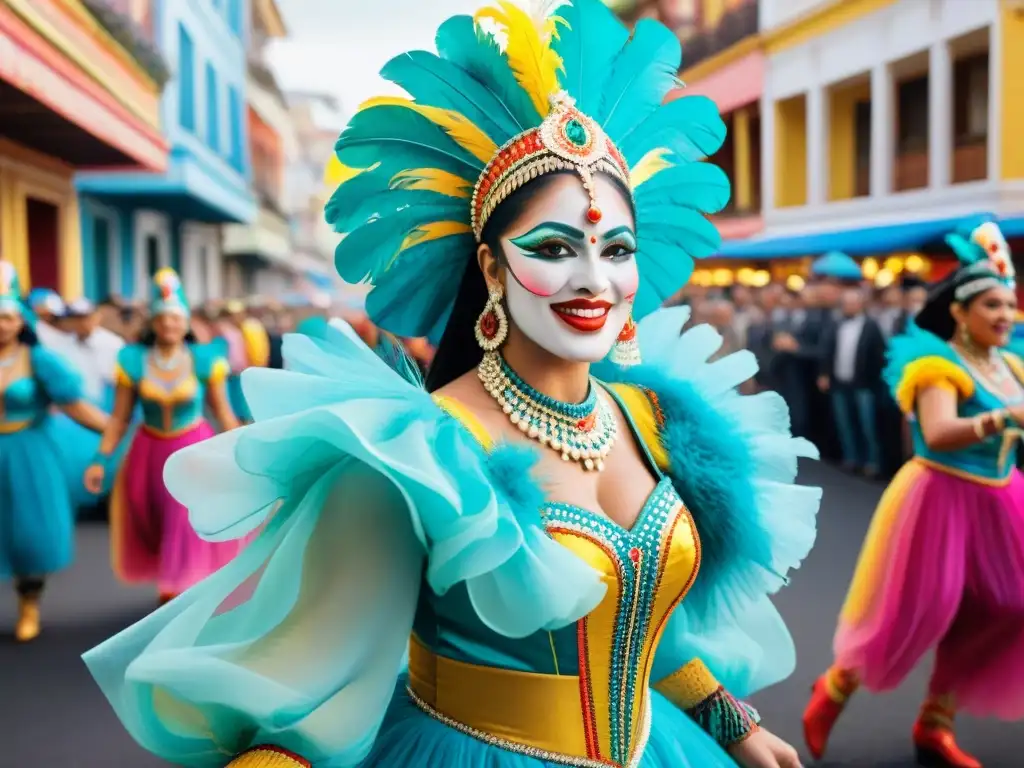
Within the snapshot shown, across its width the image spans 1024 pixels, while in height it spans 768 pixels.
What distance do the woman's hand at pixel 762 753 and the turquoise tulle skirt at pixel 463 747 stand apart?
0.06 meters

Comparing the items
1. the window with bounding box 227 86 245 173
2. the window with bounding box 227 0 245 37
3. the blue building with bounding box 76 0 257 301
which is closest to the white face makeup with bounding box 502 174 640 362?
the blue building with bounding box 76 0 257 301

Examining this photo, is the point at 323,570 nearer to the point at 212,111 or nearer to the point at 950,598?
the point at 950,598

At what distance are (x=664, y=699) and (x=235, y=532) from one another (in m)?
0.91

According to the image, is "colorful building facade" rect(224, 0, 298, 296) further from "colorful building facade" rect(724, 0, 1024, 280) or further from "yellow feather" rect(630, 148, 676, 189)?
"yellow feather" rect(630, 148, 676, 189)

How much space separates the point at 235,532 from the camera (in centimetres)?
172

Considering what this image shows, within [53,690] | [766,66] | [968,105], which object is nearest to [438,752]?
[53,690]

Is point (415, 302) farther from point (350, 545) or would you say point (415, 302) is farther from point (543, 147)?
point (350, 545)

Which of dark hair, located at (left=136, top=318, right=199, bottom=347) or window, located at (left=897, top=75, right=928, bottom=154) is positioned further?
window, located at (left=897, top=75, right=928, bottom=154)

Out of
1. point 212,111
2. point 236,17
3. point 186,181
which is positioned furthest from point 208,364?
point 236,17

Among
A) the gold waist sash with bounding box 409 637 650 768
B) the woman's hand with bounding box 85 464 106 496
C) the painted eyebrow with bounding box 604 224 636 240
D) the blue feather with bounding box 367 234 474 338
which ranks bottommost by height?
the woman's hand with bounding box 85 464 106 496

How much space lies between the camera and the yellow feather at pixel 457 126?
1994 millimetres

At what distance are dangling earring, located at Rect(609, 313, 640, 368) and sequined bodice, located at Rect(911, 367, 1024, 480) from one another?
2.27 m

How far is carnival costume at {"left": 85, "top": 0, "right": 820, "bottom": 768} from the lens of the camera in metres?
1.62

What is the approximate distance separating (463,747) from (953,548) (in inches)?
105
